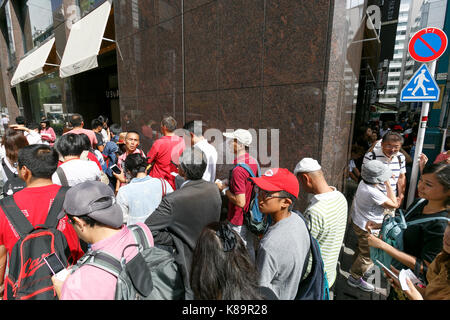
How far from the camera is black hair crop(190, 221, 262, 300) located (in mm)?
1089

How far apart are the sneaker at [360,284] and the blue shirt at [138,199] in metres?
2.53

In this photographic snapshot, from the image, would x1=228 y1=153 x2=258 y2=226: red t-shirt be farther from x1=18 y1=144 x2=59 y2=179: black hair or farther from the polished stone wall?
x1=18 y1=144 x2=59 y2=179: black hair

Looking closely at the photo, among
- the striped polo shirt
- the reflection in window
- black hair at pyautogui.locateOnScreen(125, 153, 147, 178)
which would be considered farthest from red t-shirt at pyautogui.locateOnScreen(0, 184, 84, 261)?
the reflection in window

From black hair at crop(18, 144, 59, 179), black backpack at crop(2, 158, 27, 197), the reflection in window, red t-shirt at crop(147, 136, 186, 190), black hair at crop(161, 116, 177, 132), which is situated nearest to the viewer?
black hair at crop(18, 144, 59, 179)

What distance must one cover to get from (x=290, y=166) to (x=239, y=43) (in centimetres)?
217

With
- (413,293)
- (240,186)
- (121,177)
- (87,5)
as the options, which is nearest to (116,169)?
(121,177)

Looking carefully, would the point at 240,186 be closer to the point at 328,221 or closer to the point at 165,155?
the point at 328,221

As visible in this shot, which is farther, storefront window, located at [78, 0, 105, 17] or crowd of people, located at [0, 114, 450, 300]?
storefront window, located at [78, 0, 105, 17]

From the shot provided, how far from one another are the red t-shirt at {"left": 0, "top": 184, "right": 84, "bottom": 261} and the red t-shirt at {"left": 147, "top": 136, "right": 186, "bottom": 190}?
5.34 feet

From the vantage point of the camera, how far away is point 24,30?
17.2 m

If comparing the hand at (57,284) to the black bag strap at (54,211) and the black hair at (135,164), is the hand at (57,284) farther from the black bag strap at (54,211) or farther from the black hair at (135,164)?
the black hair at (135,164)

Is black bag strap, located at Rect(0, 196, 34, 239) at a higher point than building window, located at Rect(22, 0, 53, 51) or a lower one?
lower

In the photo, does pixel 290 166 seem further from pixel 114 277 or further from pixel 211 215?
pixel 114 277

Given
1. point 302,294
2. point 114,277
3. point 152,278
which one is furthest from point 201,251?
point 302,294
